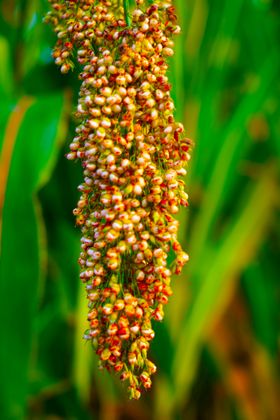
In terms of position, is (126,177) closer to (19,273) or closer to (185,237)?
(19,273)

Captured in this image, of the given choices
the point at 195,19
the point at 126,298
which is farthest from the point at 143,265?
the point at 195,19

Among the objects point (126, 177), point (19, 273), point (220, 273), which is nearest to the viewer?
point (126, 177)

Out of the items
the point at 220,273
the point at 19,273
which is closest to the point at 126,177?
the point at 19,273

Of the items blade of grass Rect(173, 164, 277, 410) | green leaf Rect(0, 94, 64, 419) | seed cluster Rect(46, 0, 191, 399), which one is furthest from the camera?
blade of grass Rect(173, 164, 277, 410)

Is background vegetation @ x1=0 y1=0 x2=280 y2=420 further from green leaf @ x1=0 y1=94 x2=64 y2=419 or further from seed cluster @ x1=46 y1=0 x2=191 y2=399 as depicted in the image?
seed cluster @ x1=46 y1=0 x2=191 y2=399

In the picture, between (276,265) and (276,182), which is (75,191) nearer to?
(276,182)

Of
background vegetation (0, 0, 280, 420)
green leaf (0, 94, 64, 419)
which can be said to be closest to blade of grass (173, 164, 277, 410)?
background vegetation (0, 0, 280, 420)
